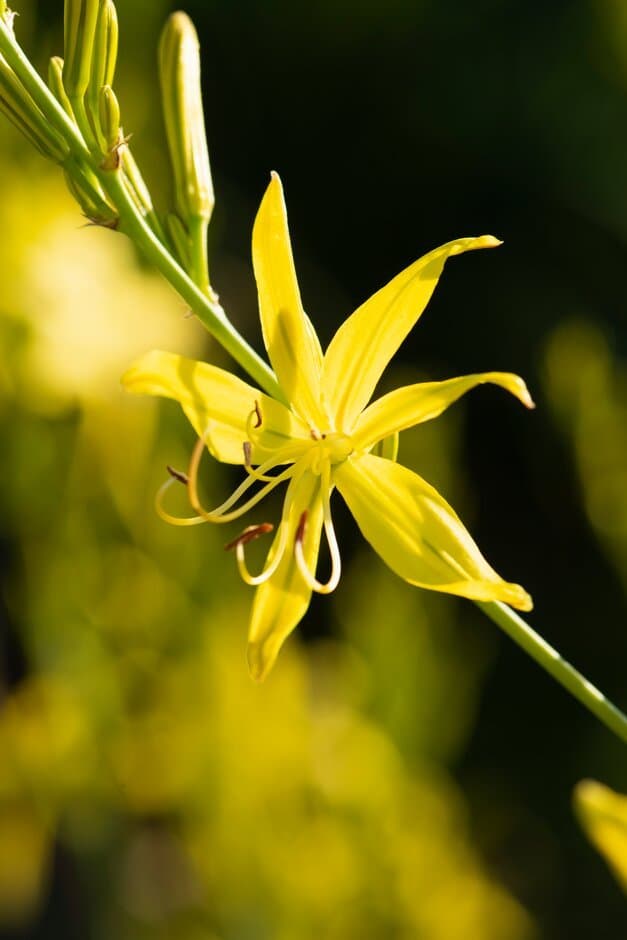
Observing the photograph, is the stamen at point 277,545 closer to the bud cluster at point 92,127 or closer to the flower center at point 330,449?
the flower center at point 330,449

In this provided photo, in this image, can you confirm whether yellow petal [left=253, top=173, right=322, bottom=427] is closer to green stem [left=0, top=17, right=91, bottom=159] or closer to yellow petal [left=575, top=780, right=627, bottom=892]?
green stem [left=0, top=17, right=91, bottom=159]

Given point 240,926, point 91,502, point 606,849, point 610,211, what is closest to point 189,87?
point 606,849

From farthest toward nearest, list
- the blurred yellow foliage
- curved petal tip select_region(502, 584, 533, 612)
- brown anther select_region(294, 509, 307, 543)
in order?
the blurred yellow foliage < brown anther select_region(294, 509, 307, 543) < curved petal tip select_region(502, 584, 533, 612)

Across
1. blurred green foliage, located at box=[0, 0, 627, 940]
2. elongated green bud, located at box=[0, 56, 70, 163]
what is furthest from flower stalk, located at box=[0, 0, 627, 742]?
blurred green foliage, located at box=[0, 0, 627, 940]

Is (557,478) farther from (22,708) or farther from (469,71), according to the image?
(22,708)

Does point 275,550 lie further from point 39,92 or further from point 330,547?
point 39,92

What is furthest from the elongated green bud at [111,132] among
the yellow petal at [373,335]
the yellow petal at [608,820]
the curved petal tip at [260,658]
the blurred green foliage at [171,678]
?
A: the blurred green foliage at [171,678]

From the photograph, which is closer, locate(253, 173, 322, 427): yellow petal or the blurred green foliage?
locate(253, 173, 322, 427): yellow petal
